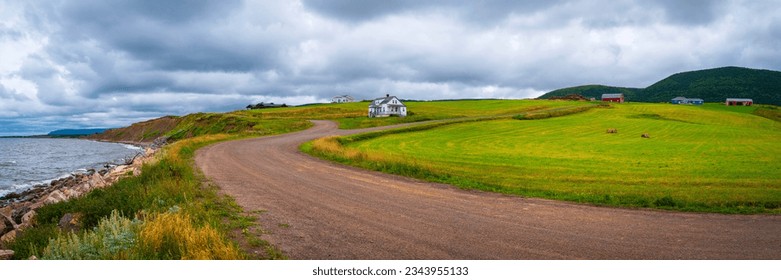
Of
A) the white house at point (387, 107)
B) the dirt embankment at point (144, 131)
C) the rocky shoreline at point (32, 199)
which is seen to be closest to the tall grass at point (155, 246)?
the rocky shoreline at point (32, 199)

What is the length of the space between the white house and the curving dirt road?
288 feet

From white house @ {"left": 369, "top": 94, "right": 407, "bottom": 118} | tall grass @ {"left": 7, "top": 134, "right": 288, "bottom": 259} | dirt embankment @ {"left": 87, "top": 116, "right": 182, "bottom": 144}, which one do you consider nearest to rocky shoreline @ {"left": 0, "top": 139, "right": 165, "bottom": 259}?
tall grass @ {"left": 7, "top": 134, "right": 288, "bottom": 259}

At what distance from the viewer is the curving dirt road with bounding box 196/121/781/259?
889 cm

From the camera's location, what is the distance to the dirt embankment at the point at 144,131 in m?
113

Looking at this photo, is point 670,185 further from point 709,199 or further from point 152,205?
point 152,205

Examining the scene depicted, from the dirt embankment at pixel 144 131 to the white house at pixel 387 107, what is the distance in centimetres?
5420

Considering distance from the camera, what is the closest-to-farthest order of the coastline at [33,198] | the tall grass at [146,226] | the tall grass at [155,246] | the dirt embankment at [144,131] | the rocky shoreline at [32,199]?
the tall grass at [155,246] < the tall grass at [146,226] < the rocky shoreline at [32,199] < the coastline at [33,198] < the dirt embankment at [144,131]

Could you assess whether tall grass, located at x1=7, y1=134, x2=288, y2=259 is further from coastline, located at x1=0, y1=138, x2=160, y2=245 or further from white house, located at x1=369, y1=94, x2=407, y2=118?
white house, located at x1=369, y1=94, x2=407, y2=118

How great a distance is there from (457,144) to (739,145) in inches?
1024

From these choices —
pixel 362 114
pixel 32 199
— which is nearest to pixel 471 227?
pixel 32 199

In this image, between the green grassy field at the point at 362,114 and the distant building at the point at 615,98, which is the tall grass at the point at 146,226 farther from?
the distant building at the point at 615,98

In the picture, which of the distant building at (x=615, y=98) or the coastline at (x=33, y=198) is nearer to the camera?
the coastline at (x=33, y=198)
